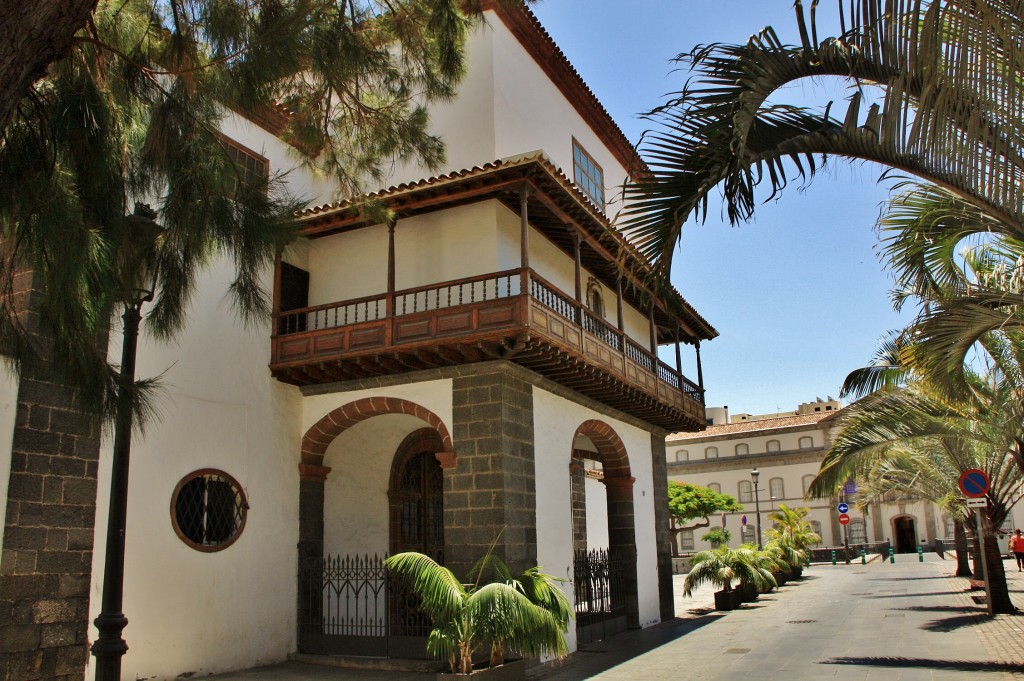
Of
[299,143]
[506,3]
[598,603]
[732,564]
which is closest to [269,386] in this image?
[299,143]

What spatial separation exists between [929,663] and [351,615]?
864 cm

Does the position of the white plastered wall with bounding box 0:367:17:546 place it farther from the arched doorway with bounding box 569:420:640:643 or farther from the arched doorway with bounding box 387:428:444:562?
the arched doorway with bounding box 569:420:640:643

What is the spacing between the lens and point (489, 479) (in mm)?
11367

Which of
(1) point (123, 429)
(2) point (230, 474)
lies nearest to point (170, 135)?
(1) point (123, 429)

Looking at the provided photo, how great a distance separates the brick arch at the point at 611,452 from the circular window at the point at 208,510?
6.27m

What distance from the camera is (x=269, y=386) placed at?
12.7m

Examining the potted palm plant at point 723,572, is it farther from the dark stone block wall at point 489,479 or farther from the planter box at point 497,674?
the planter box at point 497,674

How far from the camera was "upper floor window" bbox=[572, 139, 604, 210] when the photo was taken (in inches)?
667

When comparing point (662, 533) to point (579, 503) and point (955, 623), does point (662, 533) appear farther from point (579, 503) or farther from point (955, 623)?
point (955, 623)

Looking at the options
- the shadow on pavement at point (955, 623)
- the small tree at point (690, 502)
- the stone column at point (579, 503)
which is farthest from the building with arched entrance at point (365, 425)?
the small tree at point (690, 502)

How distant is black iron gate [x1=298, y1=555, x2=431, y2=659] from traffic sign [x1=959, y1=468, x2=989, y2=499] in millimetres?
8091

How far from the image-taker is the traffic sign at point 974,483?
12.1m

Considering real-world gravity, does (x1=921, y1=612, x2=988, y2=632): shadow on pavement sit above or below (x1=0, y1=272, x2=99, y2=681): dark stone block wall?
below

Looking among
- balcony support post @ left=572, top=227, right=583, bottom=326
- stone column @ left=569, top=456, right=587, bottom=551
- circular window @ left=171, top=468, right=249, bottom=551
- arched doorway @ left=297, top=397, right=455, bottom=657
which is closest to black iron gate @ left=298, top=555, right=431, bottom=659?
arched doorway @ left=297, top=397, right=455, bottom=657
